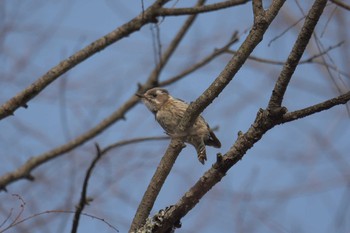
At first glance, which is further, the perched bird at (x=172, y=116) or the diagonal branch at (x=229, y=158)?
the perched bird at (x=172, y=116)

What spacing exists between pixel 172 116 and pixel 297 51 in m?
2.37

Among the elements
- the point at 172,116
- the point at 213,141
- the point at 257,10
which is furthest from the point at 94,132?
the point at 257,10

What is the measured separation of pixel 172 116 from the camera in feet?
16.9

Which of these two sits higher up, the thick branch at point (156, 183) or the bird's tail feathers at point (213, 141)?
the bird's tail feathers at point (213, 141)

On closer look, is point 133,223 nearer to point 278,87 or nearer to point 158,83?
point 278,87

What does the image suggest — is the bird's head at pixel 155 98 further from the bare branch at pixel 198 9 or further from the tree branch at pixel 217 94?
the tree branch at pixel 217 94

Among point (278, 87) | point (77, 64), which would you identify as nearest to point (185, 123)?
point (278, 87)

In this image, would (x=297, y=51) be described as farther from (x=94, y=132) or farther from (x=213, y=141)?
(x=94, y=132)

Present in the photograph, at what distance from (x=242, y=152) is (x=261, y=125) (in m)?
0.17

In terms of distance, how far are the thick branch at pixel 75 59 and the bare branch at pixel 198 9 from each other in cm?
8

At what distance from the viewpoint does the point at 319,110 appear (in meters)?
2.85

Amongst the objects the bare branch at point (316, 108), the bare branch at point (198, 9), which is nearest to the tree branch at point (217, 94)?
the bare branch at point (316, 108)

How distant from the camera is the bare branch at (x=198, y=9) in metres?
4.58

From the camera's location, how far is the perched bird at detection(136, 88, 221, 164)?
14.7ft
